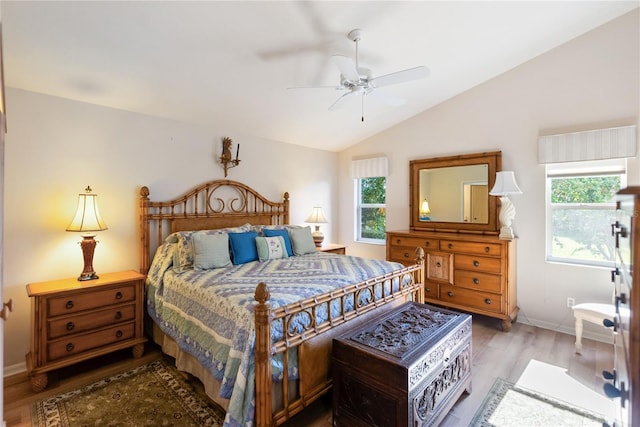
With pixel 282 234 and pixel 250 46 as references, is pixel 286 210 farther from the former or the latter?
pixel 250 46

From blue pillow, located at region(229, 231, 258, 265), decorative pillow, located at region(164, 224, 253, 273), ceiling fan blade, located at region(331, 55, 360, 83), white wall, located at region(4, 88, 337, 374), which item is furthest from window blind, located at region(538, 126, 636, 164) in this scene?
decorative pillow, located at region(164, 224, 253, 273)

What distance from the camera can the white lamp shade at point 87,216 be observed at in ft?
8.55

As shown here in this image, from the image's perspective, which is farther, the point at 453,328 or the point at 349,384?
the point at 453,328

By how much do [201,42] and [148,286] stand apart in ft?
7.30

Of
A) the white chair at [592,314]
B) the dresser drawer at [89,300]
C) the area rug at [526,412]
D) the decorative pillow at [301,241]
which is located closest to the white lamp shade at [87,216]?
the dresser drawer at [89,300]

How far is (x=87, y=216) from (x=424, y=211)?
12.8 ft

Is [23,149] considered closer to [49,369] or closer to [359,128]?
[49,369]

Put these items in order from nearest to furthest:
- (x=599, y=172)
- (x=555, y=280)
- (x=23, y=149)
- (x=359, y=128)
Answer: (x=23, y=149)
(x=599, y=172)
(x=555, y=280)
(x=359, y=128)

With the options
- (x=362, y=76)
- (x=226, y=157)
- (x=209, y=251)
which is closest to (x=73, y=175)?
Answer: (x=209, y=251)

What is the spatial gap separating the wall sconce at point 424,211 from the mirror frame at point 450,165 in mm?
45


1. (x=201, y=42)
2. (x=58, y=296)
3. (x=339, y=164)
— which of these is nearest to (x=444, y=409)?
(x=58, y=296)

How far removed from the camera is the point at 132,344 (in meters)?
2.75

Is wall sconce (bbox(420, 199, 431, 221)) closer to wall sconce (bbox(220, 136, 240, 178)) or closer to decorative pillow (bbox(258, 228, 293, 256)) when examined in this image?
decorative pillow (bbox(258, 228, 293, 256))

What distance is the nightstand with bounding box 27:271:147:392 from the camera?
232 cm
